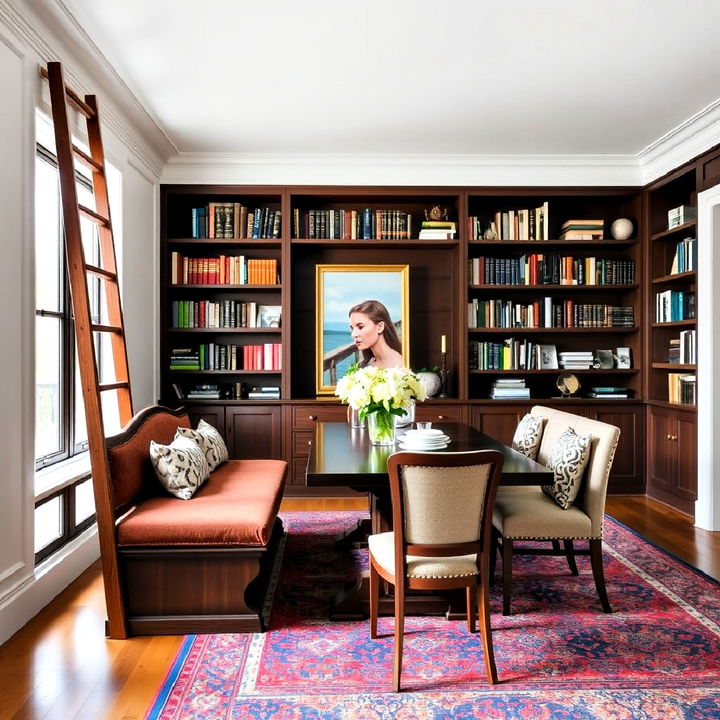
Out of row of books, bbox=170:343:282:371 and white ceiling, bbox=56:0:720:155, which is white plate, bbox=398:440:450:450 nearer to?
white ceiling, bbox=56:0:720:155

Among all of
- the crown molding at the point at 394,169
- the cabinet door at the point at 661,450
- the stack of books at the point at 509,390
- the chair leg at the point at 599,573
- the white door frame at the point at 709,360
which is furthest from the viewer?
the stack of books at the point at 509,390

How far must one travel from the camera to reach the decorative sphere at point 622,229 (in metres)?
5.32

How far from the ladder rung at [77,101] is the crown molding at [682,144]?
3.88 metres

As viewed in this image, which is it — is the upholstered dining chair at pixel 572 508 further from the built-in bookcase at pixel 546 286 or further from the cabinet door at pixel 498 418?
the built-in bookcase at pixel 546 286

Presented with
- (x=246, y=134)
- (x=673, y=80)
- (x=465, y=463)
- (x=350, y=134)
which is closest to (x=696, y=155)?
(x=673, y=80)

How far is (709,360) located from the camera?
4.34 metres

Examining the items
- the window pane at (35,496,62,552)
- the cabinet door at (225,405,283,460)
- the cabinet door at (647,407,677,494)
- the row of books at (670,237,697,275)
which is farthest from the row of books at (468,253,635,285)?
the window pane at (35,496,62,552)

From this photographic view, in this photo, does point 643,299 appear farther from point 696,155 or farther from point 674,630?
point 674,630

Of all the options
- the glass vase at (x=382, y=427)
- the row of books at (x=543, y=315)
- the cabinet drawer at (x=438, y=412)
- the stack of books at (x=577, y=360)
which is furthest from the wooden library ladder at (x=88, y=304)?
the stack of books at (x=577, y=360)

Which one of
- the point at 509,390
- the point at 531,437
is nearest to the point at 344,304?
the point at 509,390

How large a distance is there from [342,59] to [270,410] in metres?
2.84

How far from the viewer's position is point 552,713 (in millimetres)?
2096

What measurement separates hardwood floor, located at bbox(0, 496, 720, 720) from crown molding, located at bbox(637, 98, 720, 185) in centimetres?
295

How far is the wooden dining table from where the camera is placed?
2525 millimetres
